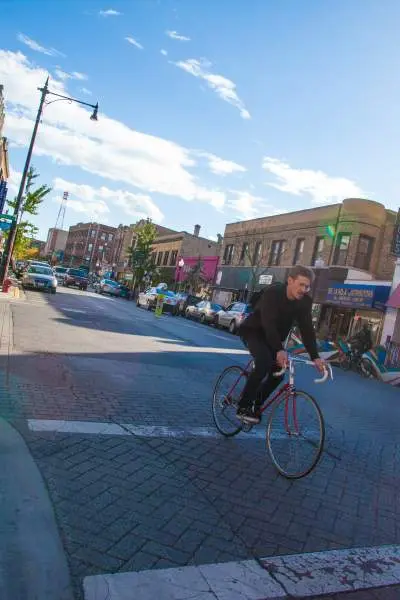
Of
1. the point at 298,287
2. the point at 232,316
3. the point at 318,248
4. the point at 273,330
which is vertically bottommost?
the point at 232,316

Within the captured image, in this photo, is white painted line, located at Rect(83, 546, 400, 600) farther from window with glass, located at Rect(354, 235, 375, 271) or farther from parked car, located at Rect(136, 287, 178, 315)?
parked car, located at Rect(136, 287, 178, 315)

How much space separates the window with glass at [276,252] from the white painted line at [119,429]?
1201 inches

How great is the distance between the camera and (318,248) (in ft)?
104

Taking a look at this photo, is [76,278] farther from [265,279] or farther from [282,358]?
[282,358]

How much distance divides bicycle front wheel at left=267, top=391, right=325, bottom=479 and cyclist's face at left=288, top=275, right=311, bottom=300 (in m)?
0.88

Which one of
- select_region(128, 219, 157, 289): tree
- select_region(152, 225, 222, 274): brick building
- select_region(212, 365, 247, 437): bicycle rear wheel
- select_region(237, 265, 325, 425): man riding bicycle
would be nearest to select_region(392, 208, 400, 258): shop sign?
select_region(212, 365, 247, 437): bicycle rear wheel

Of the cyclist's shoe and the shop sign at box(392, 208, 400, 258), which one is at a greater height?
the shop sign at box(392, 208, 400, 258)

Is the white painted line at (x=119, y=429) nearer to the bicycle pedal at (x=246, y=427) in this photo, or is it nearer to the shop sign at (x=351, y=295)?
the bicycle pedal at (x=246, y=427)

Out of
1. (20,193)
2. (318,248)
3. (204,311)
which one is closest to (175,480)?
(20,193)

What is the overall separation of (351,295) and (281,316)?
22535mm

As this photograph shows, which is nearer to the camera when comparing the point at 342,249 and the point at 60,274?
the point at 342,249

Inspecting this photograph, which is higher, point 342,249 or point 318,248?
point 318,248

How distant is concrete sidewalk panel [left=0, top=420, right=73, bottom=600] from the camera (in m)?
2.34

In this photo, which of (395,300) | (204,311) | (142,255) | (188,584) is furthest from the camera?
(142,255)
